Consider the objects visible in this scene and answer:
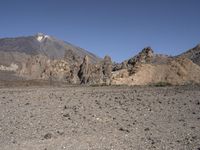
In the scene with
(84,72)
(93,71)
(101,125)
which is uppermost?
(93,71)

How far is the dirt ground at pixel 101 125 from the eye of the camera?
10.6 m

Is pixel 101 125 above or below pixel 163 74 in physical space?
below

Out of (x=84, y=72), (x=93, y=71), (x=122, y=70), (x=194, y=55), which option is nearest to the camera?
(x=122, y=70)

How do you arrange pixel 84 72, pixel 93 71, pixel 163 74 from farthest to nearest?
pixel 84 72 → pixel 93 71 → pixel 163 74

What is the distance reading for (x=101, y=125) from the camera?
1321 cm

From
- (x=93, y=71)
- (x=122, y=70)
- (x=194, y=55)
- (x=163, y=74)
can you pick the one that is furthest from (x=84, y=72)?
(x=194, y=55)

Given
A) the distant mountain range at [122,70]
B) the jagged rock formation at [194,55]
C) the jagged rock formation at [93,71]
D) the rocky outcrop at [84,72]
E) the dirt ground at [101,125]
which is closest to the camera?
the dirt ground at [101,125]

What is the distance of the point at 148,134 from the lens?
1169 centimetres

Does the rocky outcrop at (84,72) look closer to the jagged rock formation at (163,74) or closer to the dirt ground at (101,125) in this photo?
the jagged rock formation at (163,74)

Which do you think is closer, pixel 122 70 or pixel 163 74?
pixel 163 74

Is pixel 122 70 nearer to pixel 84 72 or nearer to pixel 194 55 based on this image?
pixel 84 72

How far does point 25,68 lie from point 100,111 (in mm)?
91916

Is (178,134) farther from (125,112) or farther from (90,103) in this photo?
(90,103)

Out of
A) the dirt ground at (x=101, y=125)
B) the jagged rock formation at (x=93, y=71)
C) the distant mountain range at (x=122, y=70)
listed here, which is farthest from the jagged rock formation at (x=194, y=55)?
the dirt ground at (x=101, y=125)
